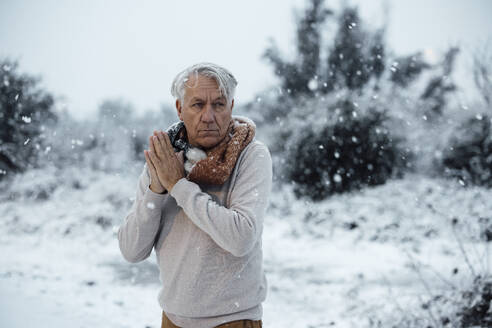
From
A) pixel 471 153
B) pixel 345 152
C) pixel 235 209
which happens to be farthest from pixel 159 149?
pixel 471 153

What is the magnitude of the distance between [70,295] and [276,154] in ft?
16.6

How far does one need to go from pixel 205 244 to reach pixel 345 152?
6883 millimetres

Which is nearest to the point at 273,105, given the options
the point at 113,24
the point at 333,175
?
the point at 333,175

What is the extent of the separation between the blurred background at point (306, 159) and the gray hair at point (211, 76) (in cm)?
253

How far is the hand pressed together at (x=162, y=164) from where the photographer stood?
129cm

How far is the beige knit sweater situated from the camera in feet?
4.11

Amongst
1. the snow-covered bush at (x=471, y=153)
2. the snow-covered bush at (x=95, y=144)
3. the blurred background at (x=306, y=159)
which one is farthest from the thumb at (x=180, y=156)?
the snow-covered bush at (x=95, y=144)

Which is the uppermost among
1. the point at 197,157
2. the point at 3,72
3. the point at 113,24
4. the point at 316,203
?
the point at 113,24

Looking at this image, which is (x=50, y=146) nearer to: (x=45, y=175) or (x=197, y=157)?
(x=45, y=175)

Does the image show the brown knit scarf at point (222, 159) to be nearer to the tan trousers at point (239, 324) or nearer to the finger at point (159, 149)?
the finger at point (159, 149)

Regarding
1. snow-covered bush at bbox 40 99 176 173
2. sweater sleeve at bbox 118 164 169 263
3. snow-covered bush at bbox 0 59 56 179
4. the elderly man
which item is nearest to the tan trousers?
the elderly man

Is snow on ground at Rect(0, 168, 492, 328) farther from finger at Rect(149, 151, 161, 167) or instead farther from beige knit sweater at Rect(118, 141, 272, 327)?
finger at Rect(149, 151, 161, 167)

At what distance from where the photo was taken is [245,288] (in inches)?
53.4

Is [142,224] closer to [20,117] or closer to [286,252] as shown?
[286,252]
